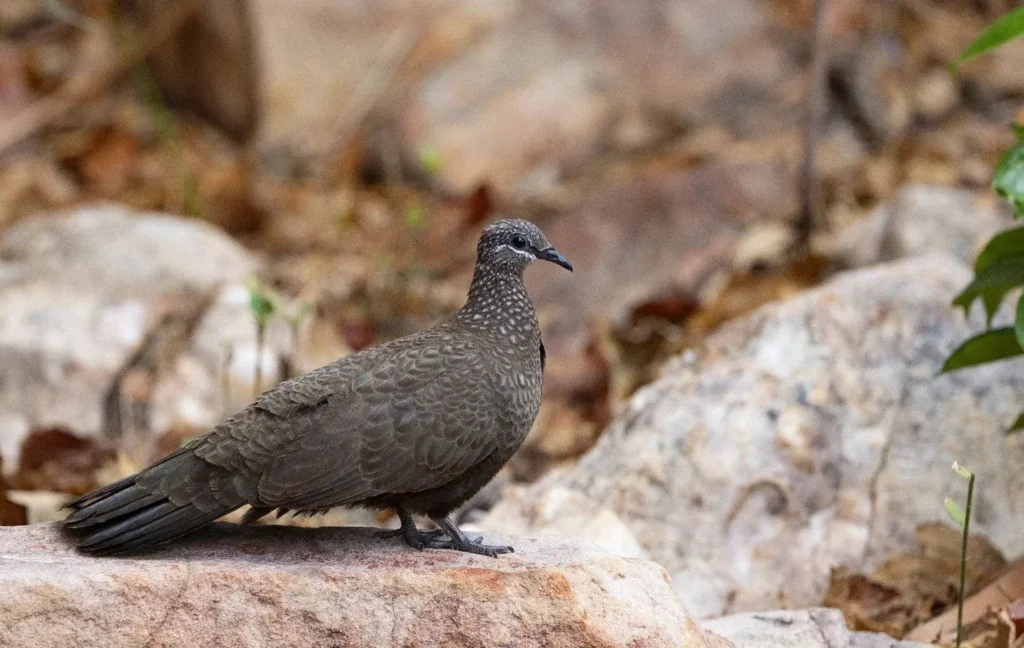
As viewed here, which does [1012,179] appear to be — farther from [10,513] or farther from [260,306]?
[10,513]

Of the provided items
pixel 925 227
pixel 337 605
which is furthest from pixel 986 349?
pixel 925 227

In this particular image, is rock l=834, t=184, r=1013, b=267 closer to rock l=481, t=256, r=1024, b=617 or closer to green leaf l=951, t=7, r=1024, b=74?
rock l=481, t=256, r=1024, b=617

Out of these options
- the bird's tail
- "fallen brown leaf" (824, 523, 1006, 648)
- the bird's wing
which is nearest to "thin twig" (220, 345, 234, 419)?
the bird's tail

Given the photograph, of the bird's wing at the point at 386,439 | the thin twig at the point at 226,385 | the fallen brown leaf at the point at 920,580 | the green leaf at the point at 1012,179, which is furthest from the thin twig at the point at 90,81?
the green leaf at the point at 1012,179

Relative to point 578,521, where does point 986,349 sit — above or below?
above

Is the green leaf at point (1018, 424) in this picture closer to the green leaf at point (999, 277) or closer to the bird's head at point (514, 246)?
the green leaf at point (999, 277)

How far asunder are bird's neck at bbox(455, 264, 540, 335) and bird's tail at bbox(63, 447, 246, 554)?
3.35 feet

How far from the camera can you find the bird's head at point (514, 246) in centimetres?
438

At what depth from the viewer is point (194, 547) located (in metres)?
4.00

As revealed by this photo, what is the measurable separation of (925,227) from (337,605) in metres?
5.12

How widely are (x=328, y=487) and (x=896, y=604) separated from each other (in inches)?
98.1

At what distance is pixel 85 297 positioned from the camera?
7.71m

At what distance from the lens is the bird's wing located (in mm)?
3867

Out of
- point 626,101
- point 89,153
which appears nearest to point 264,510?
point 626,101
